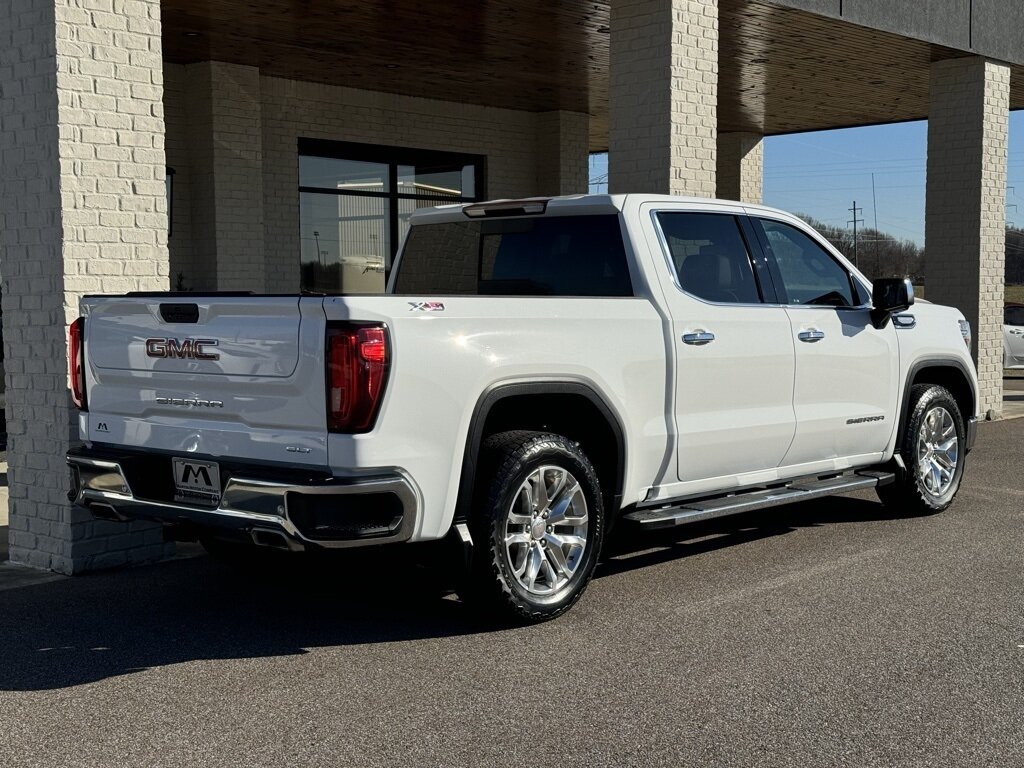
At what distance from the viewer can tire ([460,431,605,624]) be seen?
5641 mm

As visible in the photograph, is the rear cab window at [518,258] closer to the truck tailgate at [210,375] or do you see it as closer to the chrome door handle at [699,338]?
the chrome door handle at [699,338]

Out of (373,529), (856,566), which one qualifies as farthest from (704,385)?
(373,529)

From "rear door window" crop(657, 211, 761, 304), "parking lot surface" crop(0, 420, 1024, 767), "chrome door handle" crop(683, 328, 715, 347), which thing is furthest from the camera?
"rear door window" crop(657, 211, 761, 304)

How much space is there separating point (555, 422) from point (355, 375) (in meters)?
1.52

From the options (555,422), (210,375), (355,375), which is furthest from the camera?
(555,422)

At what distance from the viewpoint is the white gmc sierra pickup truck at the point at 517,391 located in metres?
5.13

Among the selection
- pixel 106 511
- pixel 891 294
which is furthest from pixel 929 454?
pixel 106 511

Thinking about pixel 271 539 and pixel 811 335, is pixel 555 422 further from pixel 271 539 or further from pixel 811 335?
pixel 811 335

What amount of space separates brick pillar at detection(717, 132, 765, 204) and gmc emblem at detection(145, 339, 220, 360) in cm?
1818

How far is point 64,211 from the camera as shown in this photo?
717 cm

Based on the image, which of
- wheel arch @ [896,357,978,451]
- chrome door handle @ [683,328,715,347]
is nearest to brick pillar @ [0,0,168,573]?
chrome door handle @ [683,328,715,347]

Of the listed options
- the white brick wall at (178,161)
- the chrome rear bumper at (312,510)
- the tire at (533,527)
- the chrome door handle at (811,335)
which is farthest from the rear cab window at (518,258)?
the white brick wall at (178,161)

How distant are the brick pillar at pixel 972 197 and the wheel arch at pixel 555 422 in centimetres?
1088

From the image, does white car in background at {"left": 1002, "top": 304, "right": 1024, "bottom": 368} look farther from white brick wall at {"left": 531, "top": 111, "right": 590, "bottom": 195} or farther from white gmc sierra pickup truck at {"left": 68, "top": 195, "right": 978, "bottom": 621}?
white gmc sierra pickup truck at {"left": 68, "top": 195, "right": 978, "bottom": 621}
